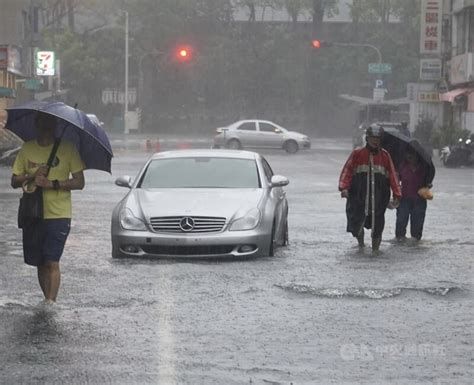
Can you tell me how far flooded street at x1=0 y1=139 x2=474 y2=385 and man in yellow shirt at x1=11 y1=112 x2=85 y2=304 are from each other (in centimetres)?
48

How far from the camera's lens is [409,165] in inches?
683

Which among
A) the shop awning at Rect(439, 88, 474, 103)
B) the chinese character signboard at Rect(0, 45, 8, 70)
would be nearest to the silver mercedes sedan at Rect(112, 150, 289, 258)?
the shop awning at Rect(439, 88, 474, 103)

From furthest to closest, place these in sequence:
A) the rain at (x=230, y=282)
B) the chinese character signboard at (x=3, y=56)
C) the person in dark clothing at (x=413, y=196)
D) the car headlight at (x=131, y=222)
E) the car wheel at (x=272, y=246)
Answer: the chinese character signboard at (x=3, y=56) < the person in dark clothing at (x=413, y=196) < the car wheel at (x=272, y=246) < the car headlight at (x=131, y=222) < the rain at (x=230, y=282)

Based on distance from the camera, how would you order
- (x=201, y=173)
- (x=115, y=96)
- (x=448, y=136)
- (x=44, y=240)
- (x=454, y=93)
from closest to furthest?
1. (x=44, y=240)
2. (x=201, y=173)
3. (x=448, y=136)
4. (x=454, y=93)
5. (x=115, y=96)

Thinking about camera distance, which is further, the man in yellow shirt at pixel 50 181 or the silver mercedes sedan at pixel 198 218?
the silver mercedes sedan at pixel 198 218

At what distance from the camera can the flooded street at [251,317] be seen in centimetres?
805

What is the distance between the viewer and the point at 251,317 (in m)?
10.3

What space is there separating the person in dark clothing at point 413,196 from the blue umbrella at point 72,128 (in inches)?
285

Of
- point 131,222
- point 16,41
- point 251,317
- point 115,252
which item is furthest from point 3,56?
point 251,317

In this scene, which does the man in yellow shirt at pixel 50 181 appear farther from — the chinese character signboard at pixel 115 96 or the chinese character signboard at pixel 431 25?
the chinese character signboard at pixel 115 96

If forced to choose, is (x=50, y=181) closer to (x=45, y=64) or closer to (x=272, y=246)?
(x=272, y=246)

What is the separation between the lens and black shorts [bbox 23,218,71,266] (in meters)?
10.5

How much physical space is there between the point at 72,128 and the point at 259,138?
4720 centimetres

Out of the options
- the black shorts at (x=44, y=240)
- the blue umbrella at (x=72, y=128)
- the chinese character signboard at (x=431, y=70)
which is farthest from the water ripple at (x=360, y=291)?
the chinese character signboard at (x=431, y=70)
